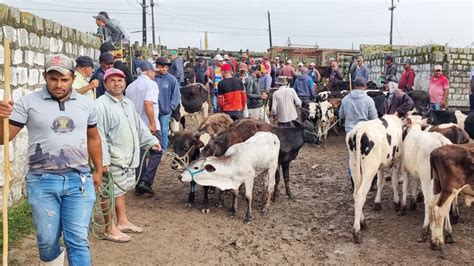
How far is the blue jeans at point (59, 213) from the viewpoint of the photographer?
379cm

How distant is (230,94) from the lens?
10.2m

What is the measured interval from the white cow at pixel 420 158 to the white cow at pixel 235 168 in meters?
2.14

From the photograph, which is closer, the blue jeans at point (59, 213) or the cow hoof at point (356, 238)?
the blue jeans at point (59, 213)

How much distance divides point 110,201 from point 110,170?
400 mm

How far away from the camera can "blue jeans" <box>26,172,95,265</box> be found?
3795mm

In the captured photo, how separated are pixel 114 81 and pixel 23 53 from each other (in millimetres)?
1910

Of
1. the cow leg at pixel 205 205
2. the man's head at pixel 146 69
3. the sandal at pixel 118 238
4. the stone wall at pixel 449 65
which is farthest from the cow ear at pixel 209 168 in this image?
the stone wall at pixel 449 65

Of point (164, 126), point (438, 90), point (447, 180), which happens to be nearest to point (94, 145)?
point (447, 180)

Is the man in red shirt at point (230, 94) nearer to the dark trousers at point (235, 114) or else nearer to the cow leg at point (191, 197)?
the dark trousers at point (235, 114)

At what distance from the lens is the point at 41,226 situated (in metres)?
3.82

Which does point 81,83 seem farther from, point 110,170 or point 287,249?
point 287,249

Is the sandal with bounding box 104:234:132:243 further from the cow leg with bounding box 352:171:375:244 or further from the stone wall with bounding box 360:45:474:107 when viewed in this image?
the stone wall with bounding box 360:45:474:107

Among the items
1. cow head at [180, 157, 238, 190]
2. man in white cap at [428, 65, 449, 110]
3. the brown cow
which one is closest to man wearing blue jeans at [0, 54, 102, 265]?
cow head at [180, 157, 238, 190]

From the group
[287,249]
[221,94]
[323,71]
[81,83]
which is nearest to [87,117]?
[81,83]
